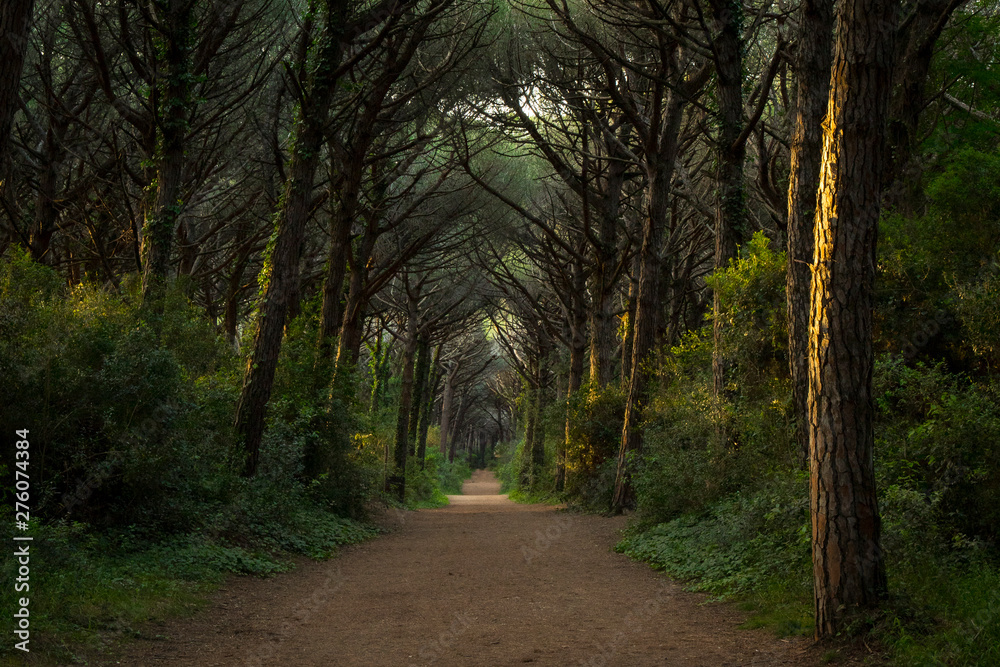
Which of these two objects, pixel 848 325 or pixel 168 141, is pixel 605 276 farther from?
pixel 848 325

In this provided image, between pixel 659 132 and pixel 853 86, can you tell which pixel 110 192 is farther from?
pixel 853 86

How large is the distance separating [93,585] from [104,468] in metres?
1.42

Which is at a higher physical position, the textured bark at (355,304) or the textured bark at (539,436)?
the textured bark at (355,304)

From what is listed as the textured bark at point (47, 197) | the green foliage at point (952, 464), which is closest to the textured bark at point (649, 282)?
the green foliage at point (952, 464)

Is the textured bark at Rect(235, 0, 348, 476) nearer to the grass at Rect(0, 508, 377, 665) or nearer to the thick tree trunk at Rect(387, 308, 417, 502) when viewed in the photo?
the grass at Rect(0, 508, 377, 665)

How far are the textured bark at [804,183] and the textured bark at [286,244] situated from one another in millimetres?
6439

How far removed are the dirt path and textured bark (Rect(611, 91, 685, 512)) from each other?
12.8ft

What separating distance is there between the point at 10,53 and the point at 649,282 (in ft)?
36.5

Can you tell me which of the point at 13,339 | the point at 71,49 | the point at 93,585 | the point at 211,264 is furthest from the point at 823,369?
the point at 211,264

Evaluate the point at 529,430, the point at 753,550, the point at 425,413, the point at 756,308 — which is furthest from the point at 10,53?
the point at 529,430

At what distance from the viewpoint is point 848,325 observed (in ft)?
16.8

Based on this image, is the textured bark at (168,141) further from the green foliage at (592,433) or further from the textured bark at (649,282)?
the green foliage at (592,433)

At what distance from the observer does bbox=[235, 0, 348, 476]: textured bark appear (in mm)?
10336

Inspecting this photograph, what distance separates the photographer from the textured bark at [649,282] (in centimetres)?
→ 1402
